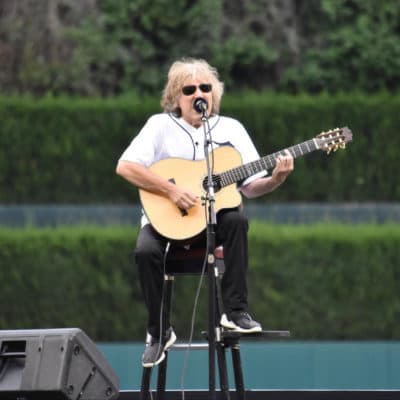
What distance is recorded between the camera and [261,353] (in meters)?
8.98

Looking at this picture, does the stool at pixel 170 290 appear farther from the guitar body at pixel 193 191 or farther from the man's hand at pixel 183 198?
the man's hand at pixel 183 198

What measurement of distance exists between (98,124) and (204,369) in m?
3.06

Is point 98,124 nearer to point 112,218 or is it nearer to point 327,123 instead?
point 112,218

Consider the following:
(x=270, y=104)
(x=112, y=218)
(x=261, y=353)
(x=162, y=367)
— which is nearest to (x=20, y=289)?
(x=112, y=218)

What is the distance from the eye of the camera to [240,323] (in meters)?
5.53

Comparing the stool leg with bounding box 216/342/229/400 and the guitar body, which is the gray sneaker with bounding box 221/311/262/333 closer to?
the stool leg with bounding box 216/342/229/400

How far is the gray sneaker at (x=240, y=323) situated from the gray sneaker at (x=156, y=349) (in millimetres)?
299

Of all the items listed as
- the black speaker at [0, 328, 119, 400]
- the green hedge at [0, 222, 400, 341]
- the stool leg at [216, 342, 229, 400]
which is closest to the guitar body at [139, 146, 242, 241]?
the stool leg at [216, 342, 229, 400]

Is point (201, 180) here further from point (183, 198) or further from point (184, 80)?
point (184, 80)

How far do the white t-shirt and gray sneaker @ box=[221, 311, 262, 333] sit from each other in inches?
26.1

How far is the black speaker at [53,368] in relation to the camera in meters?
5.05

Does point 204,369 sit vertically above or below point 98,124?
below

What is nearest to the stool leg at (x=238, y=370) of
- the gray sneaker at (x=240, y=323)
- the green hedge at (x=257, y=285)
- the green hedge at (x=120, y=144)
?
the gray sneaker at (x=240, y=323)

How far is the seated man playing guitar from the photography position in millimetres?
5586
